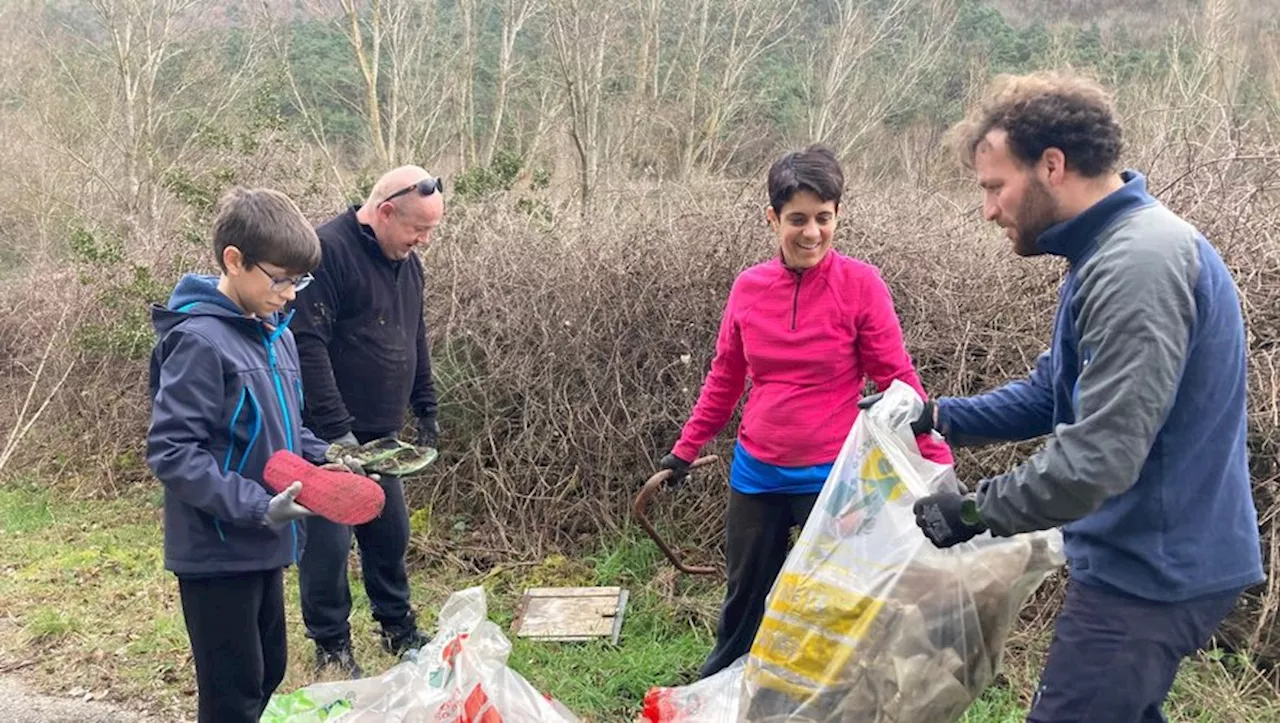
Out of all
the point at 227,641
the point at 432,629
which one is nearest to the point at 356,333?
the point at 227,641

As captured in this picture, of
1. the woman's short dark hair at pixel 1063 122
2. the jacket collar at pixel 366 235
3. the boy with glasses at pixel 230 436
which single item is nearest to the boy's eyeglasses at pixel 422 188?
the jacket collar at pixel 366 235

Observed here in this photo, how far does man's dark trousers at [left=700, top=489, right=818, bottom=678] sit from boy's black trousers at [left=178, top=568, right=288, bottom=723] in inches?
54.3

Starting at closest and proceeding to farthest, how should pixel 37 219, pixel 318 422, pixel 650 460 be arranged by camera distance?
pixel 318 422 < pixel 650 460 < pixel 37 219

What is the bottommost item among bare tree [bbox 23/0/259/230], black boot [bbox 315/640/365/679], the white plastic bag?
black boot [bbox 315/640/365/679]

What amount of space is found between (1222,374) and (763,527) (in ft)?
4.83

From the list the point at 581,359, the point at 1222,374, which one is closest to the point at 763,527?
the point at 1222,374

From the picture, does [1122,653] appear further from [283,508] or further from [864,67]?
[864,67]

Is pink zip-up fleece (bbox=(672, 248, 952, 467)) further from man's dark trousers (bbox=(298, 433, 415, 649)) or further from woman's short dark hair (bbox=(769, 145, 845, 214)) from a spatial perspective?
man's dark trousers (bbox=(298, 433, 415, 649))

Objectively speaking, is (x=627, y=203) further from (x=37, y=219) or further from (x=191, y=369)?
(x=37, y=219)

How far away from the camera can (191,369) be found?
222 centimetres

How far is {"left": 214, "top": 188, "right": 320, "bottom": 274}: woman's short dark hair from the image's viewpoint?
7.75 feet

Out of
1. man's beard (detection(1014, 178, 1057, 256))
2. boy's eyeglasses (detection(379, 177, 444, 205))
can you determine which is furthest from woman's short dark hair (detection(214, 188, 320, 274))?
man's beard (detection(1014, 178, 1057, 256))

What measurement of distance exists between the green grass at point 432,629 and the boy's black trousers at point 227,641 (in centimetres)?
98

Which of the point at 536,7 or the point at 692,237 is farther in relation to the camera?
the point at 536,7
